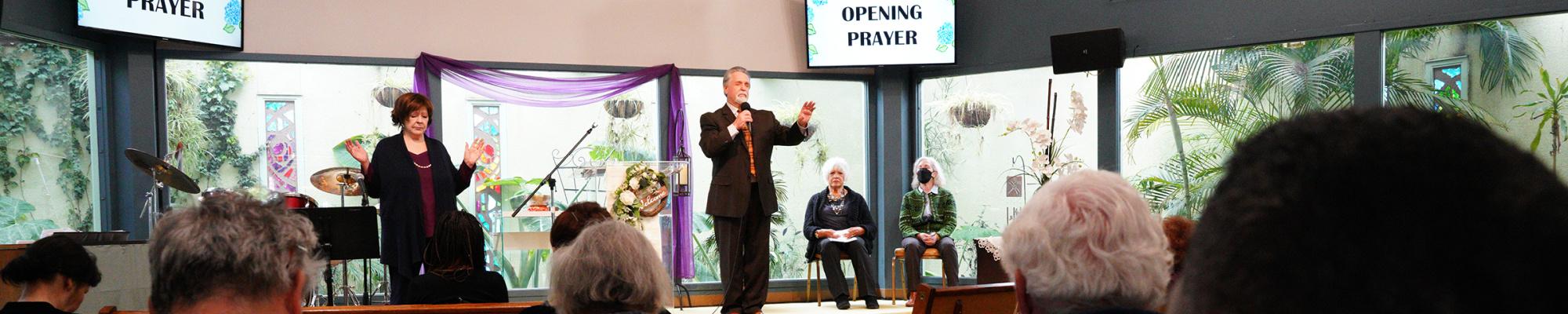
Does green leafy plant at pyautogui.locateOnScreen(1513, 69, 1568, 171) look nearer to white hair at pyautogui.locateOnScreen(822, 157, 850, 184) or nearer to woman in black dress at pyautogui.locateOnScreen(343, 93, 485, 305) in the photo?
white hair at pyautogui.locateOnScreen(822, 157, 850, 184)

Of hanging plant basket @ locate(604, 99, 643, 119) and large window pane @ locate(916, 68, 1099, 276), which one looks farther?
hanging plant basket @ locate(604, 99, 643, 119)

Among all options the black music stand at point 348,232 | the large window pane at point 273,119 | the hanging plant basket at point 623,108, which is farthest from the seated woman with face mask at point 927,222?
the black music stand at point 348,232

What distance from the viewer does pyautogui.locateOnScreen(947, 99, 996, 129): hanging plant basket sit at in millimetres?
8031

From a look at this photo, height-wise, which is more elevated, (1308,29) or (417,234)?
(1308,29)

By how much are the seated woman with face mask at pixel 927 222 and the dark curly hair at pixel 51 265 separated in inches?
202

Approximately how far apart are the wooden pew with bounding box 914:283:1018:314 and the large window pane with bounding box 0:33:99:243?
192 inches

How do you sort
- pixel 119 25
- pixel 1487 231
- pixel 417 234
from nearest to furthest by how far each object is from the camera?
pixel 1487 231 → pixel 417 234 → pixel 119 25

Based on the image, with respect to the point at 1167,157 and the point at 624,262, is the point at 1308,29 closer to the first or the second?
the point at 1167,157

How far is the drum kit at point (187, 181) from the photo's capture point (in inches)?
205

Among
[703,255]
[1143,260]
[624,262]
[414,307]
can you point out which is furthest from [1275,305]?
[703,255]

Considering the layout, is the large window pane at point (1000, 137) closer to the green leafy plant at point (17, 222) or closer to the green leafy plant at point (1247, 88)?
the green leafy plant at point (1247, 88)

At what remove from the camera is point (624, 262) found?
2.10 meters

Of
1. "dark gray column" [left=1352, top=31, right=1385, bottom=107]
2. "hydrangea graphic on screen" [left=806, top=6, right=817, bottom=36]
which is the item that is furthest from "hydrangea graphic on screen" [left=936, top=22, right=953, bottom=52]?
"dark gray column" [left=1352, top=31, right=1385, bottom=107]

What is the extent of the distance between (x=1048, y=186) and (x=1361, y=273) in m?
1.41
